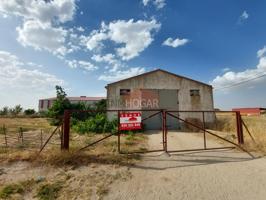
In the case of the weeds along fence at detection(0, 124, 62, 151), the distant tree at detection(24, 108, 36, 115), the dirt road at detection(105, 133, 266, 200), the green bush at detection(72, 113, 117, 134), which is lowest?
the dirt road at detection(105, 133, 266, 200)

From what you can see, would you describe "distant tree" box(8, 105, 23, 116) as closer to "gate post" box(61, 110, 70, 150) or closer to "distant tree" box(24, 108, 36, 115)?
"distant tree" box(24, 108, 36, 115)

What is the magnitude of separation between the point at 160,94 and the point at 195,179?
11.7 metres

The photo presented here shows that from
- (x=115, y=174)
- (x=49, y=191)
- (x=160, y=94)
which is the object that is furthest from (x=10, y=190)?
(x=160, y=94)

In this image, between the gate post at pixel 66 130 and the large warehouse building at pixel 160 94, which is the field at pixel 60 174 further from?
the large warehouse building at pixel 160 94

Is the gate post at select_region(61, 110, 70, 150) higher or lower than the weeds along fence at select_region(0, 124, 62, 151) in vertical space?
higher

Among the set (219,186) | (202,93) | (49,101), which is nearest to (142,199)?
(219,186)

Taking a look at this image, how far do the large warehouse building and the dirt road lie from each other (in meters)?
9.09

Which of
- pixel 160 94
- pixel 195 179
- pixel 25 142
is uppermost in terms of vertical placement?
pixel 160 94

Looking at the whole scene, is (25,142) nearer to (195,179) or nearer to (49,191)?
(49,191)

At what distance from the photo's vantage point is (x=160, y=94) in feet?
53.3

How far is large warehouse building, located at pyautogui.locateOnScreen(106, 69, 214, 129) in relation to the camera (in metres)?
15.9

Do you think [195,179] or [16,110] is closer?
[195,179]

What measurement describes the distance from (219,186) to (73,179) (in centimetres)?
357

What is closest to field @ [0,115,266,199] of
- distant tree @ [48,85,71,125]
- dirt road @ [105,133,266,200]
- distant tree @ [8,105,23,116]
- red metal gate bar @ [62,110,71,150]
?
dirt road @ [105,133,266,200]
